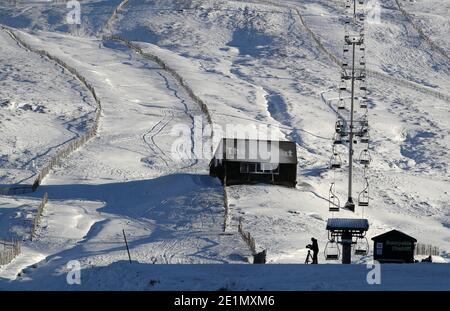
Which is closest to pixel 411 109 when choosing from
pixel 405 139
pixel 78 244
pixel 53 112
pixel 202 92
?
pixel 405 139

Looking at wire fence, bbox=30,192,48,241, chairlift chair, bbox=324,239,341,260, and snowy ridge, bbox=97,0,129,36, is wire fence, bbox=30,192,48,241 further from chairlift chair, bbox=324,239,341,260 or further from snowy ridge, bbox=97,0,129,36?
snowy ridge, bbox=97,0,129,36

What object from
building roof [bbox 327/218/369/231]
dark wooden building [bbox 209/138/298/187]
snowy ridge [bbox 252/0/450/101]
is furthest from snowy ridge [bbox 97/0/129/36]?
building roof [bbox 327/218/369/231]

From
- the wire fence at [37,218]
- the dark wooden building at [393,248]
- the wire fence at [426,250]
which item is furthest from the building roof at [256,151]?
the dark wooden building at [393,248]

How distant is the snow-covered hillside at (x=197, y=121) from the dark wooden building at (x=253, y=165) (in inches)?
24.0

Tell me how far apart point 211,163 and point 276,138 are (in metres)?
9.65

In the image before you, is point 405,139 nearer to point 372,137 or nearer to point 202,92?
point 372,137

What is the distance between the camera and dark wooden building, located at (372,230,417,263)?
96.4ft

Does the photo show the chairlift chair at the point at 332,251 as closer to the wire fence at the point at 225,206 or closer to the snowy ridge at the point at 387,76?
Answer: the wire fence at the point at 225,206

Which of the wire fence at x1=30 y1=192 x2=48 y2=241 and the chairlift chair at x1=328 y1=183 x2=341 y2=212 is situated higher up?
the wire fence at x1=30 y1=192 x2=48 y2=241

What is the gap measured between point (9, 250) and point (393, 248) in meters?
11.6

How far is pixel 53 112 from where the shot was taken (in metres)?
59.7

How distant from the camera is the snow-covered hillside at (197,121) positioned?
37844 millimetres

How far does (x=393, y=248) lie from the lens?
97.2 ft

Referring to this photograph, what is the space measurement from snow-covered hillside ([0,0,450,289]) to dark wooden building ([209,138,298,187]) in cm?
61
